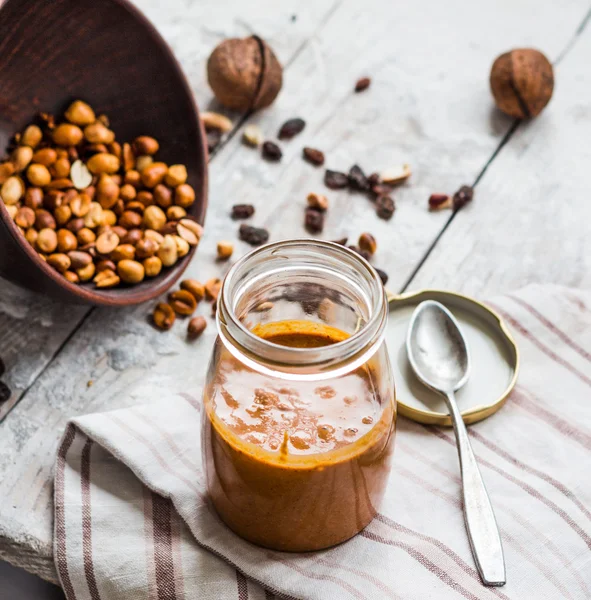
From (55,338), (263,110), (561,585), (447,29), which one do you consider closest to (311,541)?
(561,585)

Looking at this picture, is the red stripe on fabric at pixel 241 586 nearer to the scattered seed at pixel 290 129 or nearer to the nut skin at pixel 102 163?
the nut skin at pixel 102 163

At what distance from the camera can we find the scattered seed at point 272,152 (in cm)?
138

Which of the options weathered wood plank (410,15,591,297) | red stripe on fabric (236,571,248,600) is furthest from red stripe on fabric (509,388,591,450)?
red stripe on fabric (236,571,248,600)

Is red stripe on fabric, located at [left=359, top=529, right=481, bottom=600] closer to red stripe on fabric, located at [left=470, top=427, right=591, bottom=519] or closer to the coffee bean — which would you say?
red stripe on fabric, located at [left=470, top=427, right=591, bottom=519]

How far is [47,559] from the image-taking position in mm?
894

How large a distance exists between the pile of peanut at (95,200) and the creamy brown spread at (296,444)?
38 centimetres

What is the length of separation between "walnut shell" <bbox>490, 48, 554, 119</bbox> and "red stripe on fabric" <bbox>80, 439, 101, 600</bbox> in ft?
3.08

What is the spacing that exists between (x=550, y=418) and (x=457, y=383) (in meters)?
0.12

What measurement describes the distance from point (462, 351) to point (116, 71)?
65 centimetres

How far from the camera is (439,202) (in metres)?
1.32

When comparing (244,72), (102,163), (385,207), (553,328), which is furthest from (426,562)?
(244,72)

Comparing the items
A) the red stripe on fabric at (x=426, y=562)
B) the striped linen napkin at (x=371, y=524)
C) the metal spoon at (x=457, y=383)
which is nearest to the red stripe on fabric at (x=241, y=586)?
the striped linen napkin at (x=371, y=524)

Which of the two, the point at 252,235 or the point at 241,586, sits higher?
the point at 252,235

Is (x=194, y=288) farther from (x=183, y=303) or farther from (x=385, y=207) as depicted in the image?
(x=385, y=207)
